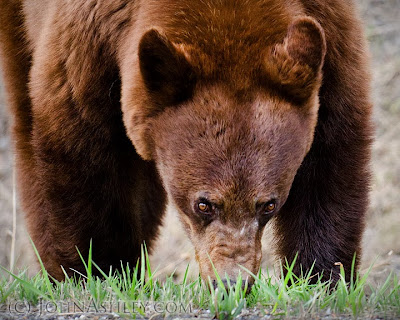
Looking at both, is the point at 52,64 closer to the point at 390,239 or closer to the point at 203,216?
the point at 203,216

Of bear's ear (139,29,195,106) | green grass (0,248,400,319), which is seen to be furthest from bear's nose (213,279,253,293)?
bear's ear (139,29,195,106)

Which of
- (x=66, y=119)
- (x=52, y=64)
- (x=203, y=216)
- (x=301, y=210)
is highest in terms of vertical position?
(x=52, y=64)

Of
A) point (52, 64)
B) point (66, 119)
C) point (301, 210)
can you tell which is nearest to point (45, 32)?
point (52, 64)

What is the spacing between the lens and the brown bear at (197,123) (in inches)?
142

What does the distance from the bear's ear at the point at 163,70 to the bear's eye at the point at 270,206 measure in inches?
26.2

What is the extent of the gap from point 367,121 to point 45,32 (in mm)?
1956

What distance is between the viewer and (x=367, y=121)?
14.4 feet

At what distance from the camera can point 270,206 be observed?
3654 mm

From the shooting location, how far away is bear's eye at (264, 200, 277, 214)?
363 centimetres

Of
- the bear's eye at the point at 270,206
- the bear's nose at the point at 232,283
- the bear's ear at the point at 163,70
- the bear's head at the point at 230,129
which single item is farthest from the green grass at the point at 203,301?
the bear's ear at the point at 163,70

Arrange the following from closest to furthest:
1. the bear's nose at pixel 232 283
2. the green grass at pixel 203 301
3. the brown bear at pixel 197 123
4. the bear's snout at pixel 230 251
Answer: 1. the green grass at pixel 203 301
2. the bear's nose at pixel 232 283
3. the bear's snout at pixel 230 251
4. the brown bear at pixel 197 123

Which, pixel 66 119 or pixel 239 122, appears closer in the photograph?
pixel 239 122

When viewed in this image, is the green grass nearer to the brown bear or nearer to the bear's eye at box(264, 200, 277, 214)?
the brown bear

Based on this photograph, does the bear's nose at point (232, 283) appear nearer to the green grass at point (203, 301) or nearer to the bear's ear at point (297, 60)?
the green grass at point (203, 301)
